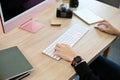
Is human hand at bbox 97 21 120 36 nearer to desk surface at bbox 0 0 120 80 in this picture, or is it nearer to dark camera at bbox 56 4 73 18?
desk surface at bbox 0 0 120 80

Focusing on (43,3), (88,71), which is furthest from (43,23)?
(88,71)

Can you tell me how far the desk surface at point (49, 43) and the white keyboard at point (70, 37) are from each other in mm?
26

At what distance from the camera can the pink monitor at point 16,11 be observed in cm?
108

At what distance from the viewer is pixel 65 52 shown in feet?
3.69

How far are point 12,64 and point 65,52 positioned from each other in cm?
31

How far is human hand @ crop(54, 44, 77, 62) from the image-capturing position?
3.60 feet

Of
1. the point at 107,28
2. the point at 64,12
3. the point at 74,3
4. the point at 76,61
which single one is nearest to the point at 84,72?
the point at 76,61

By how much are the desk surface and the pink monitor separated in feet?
0.40

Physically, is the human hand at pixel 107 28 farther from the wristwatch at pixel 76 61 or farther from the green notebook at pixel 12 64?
the green notebook at pixel 12 64

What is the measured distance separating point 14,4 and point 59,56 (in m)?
0.40

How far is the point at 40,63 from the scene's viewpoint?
108 cm

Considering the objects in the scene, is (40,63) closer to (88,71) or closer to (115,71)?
(88,71)

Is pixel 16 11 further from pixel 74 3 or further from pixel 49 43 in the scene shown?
pixel 74 3

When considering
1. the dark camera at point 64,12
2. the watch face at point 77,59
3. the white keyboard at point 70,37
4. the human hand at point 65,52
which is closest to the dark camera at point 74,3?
the dark camera at point 64,12
